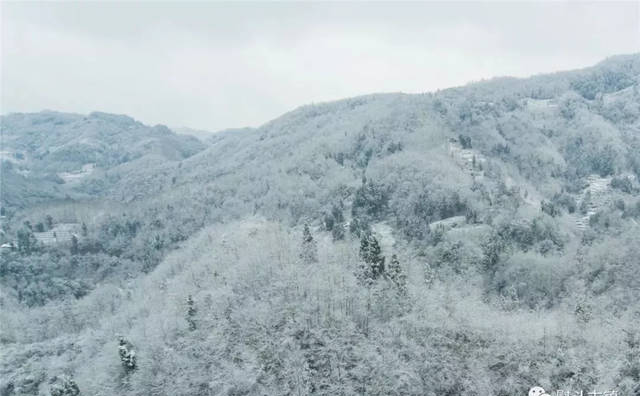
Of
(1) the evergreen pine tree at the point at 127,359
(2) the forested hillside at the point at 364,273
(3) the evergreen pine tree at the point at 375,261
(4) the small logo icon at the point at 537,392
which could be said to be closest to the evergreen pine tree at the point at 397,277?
(2) the forested hillside at the point at 364,273

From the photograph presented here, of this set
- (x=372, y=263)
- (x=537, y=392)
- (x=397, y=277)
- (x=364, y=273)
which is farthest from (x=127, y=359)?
(x=537, y=392)

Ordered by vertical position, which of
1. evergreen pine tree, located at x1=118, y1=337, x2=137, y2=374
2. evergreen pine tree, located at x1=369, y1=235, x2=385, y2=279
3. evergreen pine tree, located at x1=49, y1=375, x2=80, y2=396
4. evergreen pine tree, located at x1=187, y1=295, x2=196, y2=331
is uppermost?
evergreen pine tree, located at x1=369, y1=235, x2=385, y2=279

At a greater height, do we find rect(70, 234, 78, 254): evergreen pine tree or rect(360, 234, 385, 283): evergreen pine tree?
rect(360, 234, 385, 283): evergreen pine tree

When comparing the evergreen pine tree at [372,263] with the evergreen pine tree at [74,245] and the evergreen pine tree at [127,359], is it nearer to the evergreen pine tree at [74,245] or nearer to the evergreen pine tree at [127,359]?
the evergreen pine tree at [127,359]

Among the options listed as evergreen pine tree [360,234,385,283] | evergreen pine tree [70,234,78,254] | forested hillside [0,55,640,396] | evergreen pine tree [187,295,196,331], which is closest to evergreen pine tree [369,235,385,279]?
evergreen pine tree [360,234,385,283]

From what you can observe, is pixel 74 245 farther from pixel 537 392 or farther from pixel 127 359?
pixel 537 392

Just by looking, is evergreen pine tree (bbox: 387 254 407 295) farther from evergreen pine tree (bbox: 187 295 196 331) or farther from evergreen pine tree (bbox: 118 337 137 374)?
evergreen pine tree (bbox: 118 337 137 374)

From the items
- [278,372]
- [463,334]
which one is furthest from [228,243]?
[463,334]
